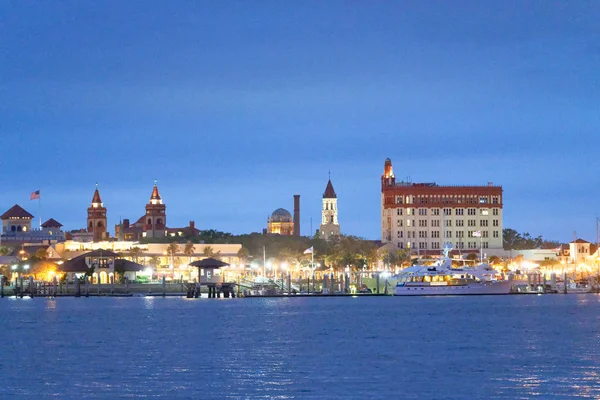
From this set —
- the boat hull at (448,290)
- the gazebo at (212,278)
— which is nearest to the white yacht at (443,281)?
the boat hull at (448,290)

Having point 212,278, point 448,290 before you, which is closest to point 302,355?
point 448,290

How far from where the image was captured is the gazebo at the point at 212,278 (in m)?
169

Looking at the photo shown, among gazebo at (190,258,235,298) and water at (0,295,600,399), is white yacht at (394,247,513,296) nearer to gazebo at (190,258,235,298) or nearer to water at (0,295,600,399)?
gazebo at (190,258,235,298)

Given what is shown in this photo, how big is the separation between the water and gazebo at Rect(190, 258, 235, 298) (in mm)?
40394

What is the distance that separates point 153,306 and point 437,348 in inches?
2732

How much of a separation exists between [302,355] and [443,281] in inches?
3718

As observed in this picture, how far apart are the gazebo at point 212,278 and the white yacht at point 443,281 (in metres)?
22.2

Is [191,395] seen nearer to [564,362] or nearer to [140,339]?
[564,362]

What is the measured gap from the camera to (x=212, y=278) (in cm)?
19225

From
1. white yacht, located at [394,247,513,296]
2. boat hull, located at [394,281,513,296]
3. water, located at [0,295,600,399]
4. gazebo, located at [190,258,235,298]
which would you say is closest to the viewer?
water, located at [0,295,600,399]

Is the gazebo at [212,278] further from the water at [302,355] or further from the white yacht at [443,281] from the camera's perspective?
the water at [302,355]

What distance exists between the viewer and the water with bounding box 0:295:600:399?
59.2 metres

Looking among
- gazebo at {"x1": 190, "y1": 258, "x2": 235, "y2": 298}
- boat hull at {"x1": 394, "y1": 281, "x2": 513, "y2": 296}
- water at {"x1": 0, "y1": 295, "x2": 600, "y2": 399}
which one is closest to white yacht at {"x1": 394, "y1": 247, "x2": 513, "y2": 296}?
boat hull at {"x1": 394, "y1": 281, "x2": 513, "y2": 296}

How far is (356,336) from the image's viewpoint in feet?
302
